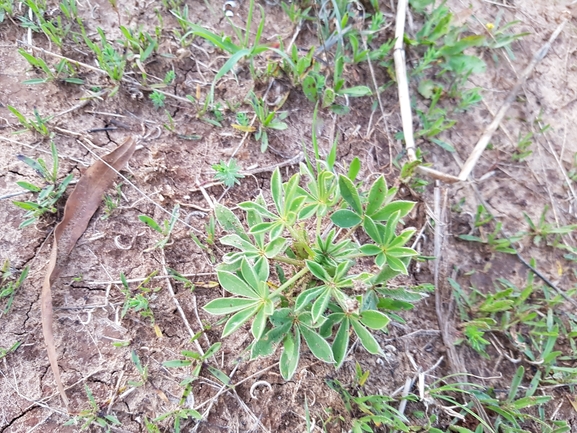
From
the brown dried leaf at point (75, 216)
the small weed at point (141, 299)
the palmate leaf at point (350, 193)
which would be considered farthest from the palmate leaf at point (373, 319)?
the brown dried leaf at point (75, 216)

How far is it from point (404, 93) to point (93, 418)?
2.27m

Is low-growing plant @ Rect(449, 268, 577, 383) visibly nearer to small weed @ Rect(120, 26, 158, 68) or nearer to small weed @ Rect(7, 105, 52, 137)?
small weed @ Rect(120, 26, 158, 68)

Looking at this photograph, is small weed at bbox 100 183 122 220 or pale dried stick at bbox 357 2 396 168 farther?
pale dried stick at bbox 357 2 396 168

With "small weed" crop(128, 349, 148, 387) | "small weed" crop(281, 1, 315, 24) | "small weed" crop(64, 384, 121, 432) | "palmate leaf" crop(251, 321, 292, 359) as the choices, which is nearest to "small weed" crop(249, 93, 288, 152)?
"small weed" crop(281, 1, 315, 24)

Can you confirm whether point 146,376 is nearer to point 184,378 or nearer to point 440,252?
point 184,378

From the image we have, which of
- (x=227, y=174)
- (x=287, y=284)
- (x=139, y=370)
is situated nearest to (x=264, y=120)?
(x=227, y=174)

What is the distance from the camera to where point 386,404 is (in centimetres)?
183

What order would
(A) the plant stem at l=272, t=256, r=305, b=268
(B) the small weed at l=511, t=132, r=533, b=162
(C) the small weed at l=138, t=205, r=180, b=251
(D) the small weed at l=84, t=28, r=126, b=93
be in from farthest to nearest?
(B) the small weed at l=511, t=132, r=533, b=162 < (D) the small weed at l=84, t=28, r=126, b=93 < (C) the small weed at l=138, t=205, r=180, b=251 < (A) the plant stem at l=272, t=256, r=305, b=268

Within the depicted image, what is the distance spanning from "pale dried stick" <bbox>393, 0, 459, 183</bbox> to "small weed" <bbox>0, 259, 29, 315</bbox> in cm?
200

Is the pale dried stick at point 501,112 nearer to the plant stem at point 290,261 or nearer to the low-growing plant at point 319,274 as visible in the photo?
the low-growing plant at point 319,274

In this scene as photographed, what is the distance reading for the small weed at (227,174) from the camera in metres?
2.07

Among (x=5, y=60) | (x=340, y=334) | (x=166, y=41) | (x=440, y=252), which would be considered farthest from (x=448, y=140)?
(x=5, y=60)

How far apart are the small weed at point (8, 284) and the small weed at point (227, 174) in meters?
0.96

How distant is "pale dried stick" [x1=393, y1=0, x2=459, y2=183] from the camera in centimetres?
226
